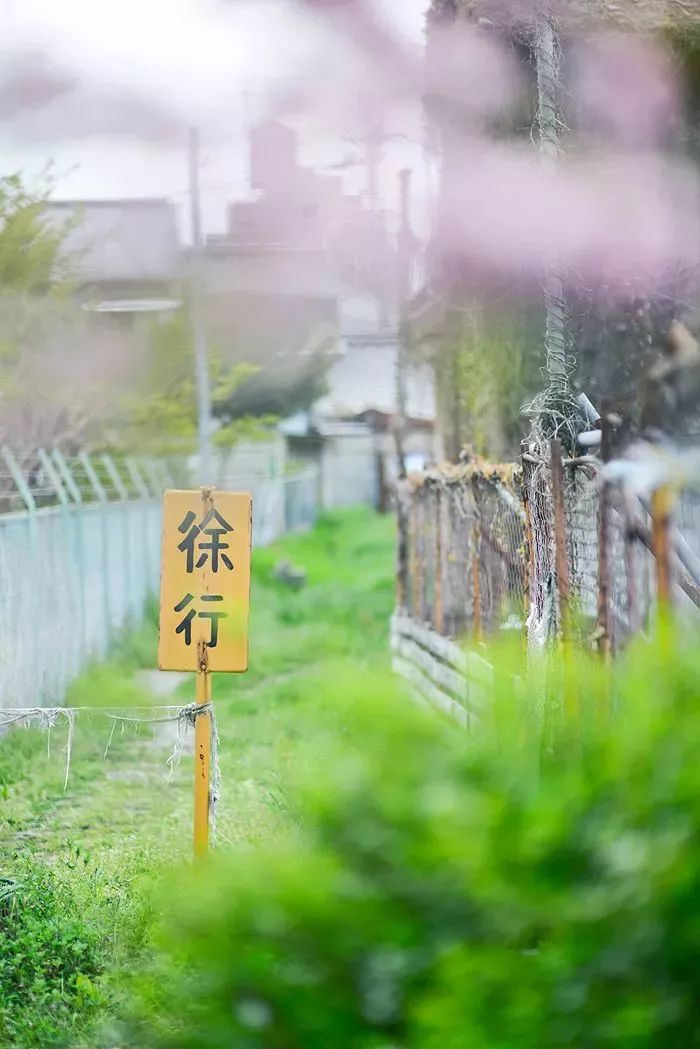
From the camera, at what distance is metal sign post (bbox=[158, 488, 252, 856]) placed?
4.30m

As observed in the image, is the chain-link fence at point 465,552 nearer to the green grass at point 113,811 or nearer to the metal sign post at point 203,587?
the green grass at point 113,811

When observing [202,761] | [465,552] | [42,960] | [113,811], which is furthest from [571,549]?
[465,552]

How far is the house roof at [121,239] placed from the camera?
7504mm

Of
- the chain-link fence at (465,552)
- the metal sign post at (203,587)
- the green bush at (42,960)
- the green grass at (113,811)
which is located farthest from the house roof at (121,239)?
the green bush at (42,960)

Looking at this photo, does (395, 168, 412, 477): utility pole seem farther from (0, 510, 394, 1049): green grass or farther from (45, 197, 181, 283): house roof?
(0, 510, 394, 1049): green grass

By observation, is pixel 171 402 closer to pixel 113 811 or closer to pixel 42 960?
pixel 113 811

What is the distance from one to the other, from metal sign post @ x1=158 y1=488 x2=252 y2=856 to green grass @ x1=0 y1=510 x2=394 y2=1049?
0.43 metres

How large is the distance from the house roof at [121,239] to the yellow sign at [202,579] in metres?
3.20

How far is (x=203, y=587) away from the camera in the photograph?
4371mm

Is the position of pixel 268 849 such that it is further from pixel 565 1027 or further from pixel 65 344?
pixel 65 344

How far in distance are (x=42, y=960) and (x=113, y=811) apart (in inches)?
82.6

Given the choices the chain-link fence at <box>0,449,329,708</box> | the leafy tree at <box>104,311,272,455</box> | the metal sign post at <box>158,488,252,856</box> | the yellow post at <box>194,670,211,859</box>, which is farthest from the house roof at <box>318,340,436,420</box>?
the yellow post at <box>194,670,211,859</box>

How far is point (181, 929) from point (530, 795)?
44cm

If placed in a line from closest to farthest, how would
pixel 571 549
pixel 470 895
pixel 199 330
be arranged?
pixel 470 895 < pixel 571 549 < pixel 199 330
